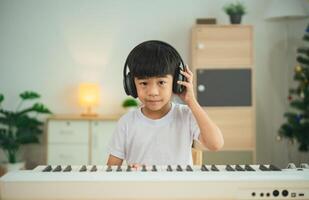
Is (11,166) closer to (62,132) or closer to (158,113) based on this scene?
(62,132)

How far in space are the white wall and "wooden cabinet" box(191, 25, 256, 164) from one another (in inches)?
21.8

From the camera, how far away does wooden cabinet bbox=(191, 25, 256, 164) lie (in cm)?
421

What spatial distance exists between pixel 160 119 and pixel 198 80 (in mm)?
3062

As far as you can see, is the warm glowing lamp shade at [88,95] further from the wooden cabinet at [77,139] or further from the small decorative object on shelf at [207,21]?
the small decorative object on shelf at [207,21]

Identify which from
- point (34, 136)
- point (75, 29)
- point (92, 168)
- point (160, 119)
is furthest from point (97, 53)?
point (92, 168)

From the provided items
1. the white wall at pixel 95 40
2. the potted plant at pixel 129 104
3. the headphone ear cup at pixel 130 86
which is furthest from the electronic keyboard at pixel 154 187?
the white wall at pixel 95 40

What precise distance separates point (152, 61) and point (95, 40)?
3919 millimetres

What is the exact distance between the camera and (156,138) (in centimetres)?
119

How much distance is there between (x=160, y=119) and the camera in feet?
3.96

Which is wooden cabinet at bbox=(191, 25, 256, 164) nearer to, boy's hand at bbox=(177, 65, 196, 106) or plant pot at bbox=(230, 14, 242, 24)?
plant pot at bbox=(230, 14, 242, 24)

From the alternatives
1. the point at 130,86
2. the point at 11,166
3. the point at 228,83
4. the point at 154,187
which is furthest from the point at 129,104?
the point at 154,187

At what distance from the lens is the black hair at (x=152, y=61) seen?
966 millimetres

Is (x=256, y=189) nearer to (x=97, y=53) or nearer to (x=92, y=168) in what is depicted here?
(x=92, y=168)

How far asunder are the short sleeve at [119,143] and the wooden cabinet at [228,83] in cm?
305
